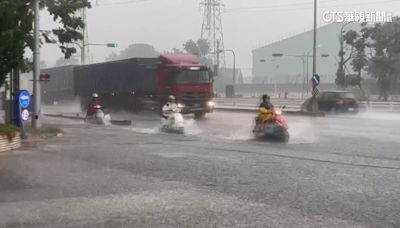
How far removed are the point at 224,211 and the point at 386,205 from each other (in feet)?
7.35

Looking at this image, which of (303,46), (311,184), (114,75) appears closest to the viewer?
(311,184)

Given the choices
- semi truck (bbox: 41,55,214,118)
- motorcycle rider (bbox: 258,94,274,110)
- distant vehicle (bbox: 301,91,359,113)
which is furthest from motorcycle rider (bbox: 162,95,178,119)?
distant vehicle (bbox: 301,91,359,113)

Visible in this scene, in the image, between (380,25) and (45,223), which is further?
(380,25)

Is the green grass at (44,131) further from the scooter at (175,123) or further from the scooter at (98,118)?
the scooter at (98,118)

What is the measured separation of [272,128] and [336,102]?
19398 mm

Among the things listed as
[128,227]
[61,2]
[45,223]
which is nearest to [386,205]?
[128,227]

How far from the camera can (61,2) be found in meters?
28.1

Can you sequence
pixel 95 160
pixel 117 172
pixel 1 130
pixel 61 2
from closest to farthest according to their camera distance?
pixel 117 172 → pixel 95 160 → pixel 1 130 → pixel 61 2

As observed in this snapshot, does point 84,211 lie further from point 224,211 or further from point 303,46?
point 303,46

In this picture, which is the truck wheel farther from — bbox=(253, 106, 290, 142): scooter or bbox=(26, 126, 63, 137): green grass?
bbox=(253, 106, 290, 142): scooter

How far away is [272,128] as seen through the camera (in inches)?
752

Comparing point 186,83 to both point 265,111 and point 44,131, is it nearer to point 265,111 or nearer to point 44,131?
point 44,131

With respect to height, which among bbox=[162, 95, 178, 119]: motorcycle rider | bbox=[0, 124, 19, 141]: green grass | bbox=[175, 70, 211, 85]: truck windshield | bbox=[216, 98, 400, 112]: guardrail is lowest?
bbox=[216, 98, 400, 112]: guardrail

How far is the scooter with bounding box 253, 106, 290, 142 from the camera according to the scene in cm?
1906
